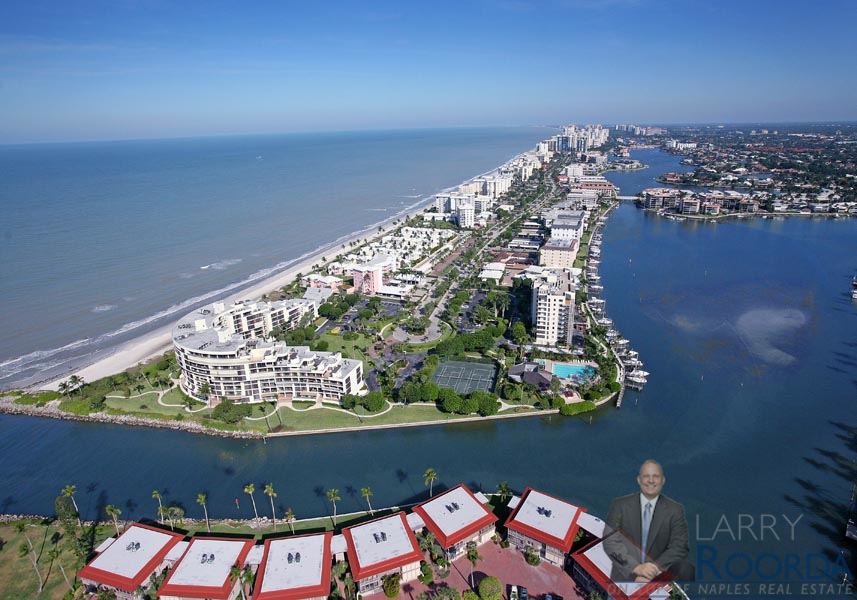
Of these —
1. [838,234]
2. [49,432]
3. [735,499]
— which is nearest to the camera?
[735,499]

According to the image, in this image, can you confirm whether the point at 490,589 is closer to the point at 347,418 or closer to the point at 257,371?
the point at 347,418

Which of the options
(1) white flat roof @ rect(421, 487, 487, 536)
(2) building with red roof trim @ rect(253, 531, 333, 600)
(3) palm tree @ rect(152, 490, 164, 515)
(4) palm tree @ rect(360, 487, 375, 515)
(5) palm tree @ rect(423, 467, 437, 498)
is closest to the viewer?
(2) building with red roof trim @ rect(253, 531, 333, 600)

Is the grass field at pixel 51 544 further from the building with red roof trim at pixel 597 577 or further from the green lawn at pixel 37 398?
the green lawn at pixel 37 398

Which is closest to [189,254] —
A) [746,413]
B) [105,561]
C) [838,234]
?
[105,561]

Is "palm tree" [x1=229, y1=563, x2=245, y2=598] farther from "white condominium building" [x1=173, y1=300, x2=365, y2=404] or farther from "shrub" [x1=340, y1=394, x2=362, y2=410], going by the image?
"white condominium building" [x1=173, y1=300, x2=365, y2=404]

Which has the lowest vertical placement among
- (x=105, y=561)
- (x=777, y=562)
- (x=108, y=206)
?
(x=777, y=562)

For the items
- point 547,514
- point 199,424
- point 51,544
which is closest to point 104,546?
point 51,544

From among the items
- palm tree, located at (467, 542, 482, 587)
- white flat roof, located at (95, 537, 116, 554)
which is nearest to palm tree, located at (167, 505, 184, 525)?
white flat roof, located at (95, 537, 116, 554)

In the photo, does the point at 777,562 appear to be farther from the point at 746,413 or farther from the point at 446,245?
the point at 446,245
